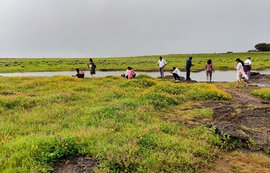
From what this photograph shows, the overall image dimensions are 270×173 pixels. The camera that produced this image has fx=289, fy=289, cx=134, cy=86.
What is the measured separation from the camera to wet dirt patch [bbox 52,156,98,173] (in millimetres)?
6574

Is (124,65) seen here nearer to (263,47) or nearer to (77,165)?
(77,165)

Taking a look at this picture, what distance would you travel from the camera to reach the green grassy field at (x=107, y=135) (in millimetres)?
6730

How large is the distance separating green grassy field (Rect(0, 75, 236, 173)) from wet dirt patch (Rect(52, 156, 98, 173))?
0.48ft

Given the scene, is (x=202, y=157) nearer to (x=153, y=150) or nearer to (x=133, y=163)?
(x=153, y=150)

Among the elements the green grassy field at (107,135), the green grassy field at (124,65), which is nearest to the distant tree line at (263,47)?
the green grassy field at (124,65)

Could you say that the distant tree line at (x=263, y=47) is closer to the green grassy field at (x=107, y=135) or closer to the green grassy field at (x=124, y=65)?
the green grassy field at (x=124, y=65)

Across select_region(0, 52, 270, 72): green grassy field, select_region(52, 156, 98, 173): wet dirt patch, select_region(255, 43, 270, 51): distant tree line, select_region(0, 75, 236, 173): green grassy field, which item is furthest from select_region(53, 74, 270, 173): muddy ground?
select_region(255, 43, 270, 51): distant tree line

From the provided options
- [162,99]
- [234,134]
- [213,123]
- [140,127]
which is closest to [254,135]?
[234,134]

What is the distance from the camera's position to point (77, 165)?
681 centimetres

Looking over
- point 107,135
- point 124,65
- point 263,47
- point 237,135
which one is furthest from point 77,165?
point 263,47

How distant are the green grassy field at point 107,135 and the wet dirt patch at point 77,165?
0.15 metres

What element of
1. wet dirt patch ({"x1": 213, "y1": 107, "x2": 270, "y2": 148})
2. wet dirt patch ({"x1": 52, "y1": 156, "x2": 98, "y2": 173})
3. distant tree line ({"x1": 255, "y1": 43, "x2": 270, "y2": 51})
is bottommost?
wet dirt patch ({"x1": 52, "y1": 156, "x2": 98, "y2": 173})

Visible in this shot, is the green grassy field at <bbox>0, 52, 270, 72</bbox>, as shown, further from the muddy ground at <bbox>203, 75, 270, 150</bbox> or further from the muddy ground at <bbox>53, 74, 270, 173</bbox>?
the muddy ground at <bbox>53, 74, 270, 173</bbox>

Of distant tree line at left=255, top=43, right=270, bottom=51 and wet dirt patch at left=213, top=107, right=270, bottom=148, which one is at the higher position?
distant tree line at left=255, top=43, right=270, bottom=51
